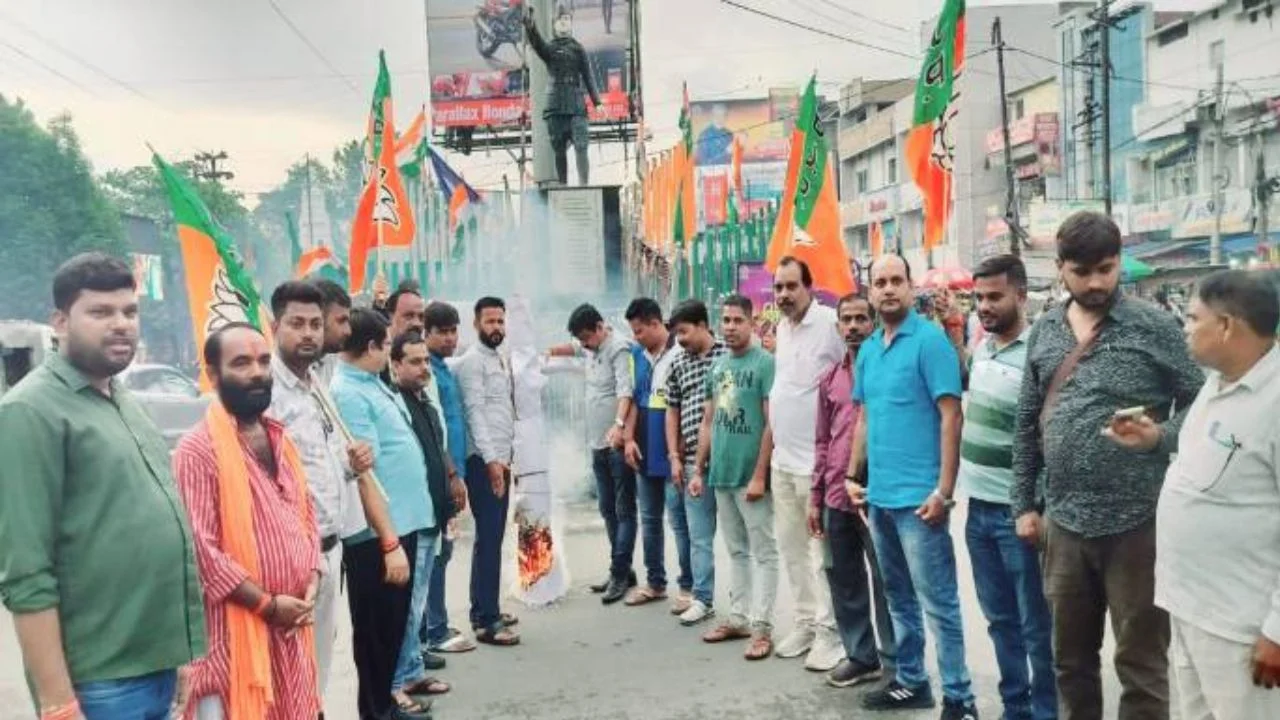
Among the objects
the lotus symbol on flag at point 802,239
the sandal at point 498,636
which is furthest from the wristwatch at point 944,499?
the lotus symbol on flag at point 802,239

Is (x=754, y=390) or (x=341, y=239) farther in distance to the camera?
(x=341, y=239)

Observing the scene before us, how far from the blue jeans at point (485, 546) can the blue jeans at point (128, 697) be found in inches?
129

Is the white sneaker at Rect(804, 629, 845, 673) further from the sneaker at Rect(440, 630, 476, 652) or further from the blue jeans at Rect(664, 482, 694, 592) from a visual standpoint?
the sneaker at Rect(440, 630, 476, 652)

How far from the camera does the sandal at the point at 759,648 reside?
5547 millimetres

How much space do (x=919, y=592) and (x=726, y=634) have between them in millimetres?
1605

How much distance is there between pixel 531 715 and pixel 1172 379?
10.0ft

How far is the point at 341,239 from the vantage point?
53656mm

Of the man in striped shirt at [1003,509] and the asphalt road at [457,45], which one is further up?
the asphalt road at [457,45]

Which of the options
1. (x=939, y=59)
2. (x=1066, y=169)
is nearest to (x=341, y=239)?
(x=1066, y=169)

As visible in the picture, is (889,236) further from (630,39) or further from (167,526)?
(167,526)

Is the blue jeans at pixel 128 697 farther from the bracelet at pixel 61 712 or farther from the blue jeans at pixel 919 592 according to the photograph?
the blue jeans at pixel 919 592

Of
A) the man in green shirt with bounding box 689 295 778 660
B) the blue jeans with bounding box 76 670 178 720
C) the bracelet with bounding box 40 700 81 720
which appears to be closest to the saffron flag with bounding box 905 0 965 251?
the man in green shirt with bounding box 689 295 778 660

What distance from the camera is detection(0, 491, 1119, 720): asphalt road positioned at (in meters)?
4.88

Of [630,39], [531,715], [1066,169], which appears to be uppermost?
[630,39]
